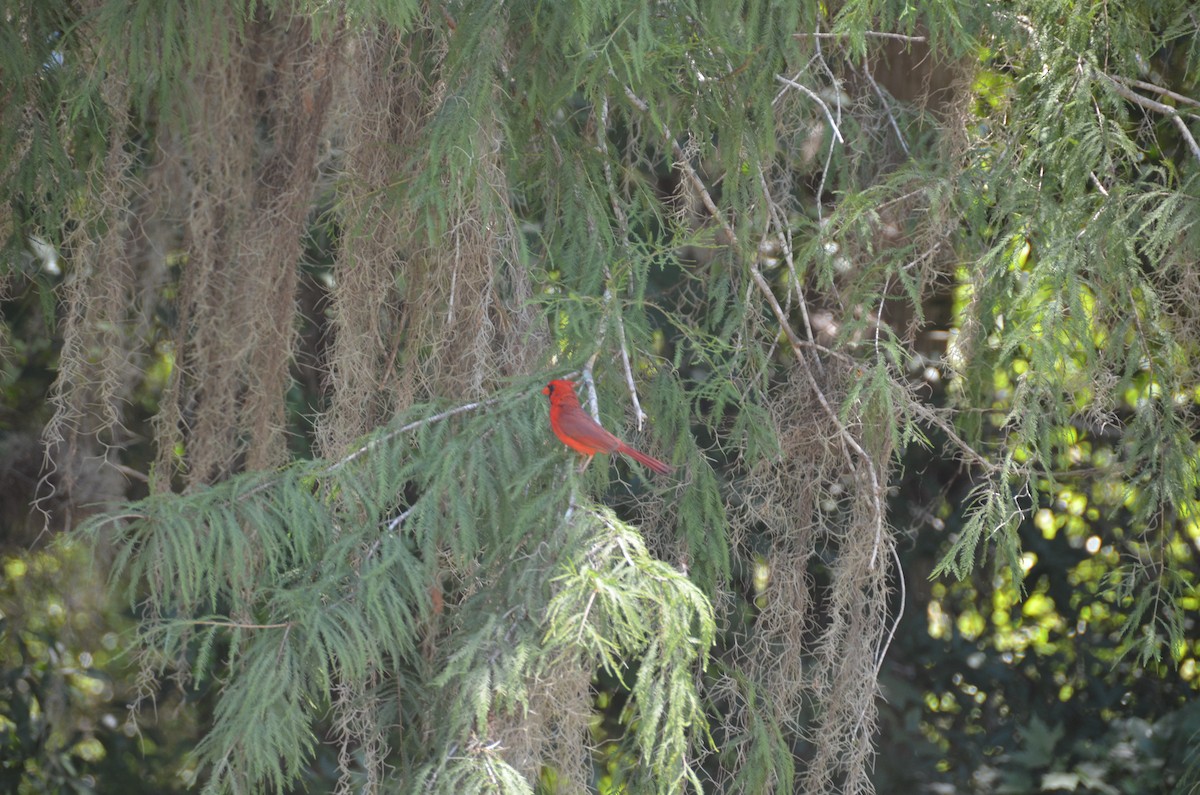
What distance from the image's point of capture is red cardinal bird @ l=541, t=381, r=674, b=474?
183 cm

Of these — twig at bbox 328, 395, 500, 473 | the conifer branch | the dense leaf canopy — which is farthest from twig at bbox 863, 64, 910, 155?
twig at bbox 328, 395, 500, 473

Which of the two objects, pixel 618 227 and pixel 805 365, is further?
pixel 805 365

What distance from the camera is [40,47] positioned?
2648mm

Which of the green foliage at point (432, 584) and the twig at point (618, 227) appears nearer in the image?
the green foliage at point (432, 584)

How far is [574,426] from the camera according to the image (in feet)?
6.02

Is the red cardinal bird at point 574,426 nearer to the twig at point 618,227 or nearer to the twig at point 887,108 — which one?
the twig at point 618,227

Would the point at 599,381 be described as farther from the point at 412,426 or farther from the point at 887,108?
the point at 887,108

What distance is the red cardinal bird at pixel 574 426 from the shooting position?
1.83 metres

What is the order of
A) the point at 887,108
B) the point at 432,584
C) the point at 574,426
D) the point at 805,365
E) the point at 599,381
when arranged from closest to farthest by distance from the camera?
1. the point at 574,426
2. the point at 432,584
3. the point at 599,381
4. the point at 805,365
5. the point at 887,108

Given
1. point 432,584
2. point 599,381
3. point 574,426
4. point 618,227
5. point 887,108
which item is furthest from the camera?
point 887,108

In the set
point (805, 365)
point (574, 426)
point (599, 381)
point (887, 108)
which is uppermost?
point (574, 426)

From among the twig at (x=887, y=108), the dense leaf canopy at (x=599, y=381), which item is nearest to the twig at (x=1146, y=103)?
the dense leaf canopy at (x=599, y=381)

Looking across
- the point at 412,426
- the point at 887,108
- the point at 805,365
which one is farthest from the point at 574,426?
the point at 887,108

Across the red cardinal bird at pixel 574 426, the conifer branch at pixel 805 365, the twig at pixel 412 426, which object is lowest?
the conifer branch at pixel 805 365
